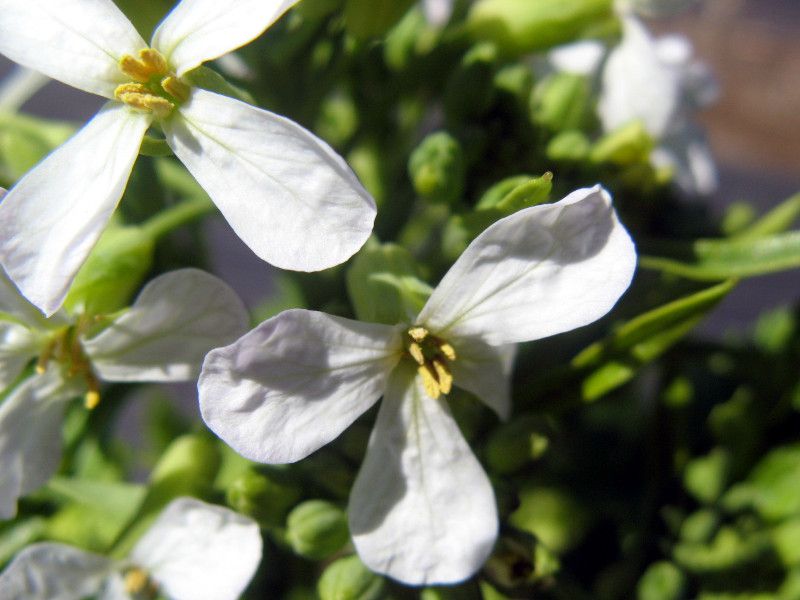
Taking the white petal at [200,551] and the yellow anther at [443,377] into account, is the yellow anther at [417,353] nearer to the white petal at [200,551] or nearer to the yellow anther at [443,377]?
the yellow anther at [443,377]

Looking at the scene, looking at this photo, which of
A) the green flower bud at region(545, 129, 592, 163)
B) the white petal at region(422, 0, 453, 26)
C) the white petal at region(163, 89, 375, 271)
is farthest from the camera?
the white petal at region(422, 0, 453, 26)

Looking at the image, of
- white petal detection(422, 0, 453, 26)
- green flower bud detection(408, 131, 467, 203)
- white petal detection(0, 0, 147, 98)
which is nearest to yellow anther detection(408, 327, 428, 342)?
green flower bud detection(408, 131, 467, 203)

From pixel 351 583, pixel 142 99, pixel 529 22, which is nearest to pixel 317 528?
pixel 351 583

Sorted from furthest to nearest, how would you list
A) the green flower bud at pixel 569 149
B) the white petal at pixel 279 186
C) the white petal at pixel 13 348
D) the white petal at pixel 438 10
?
1. the white petal at pixel 438 10
2. the green flower bud at pixel 569 149
3. the white petal at pixel 13 348
4. the white petal at pixel 279 186

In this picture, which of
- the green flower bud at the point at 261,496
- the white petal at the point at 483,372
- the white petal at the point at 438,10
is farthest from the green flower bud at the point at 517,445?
the white petal at the point at 438,10

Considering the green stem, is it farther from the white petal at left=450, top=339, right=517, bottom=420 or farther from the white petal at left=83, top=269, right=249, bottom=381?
the white petal at left=450, top=339, right=517, bottom=420

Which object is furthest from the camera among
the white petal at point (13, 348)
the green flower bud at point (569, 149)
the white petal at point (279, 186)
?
the green flower bud at point (569, 149)

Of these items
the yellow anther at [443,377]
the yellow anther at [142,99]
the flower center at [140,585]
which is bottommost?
the flower center at [140,585]

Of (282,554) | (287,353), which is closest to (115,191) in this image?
(287,353)
